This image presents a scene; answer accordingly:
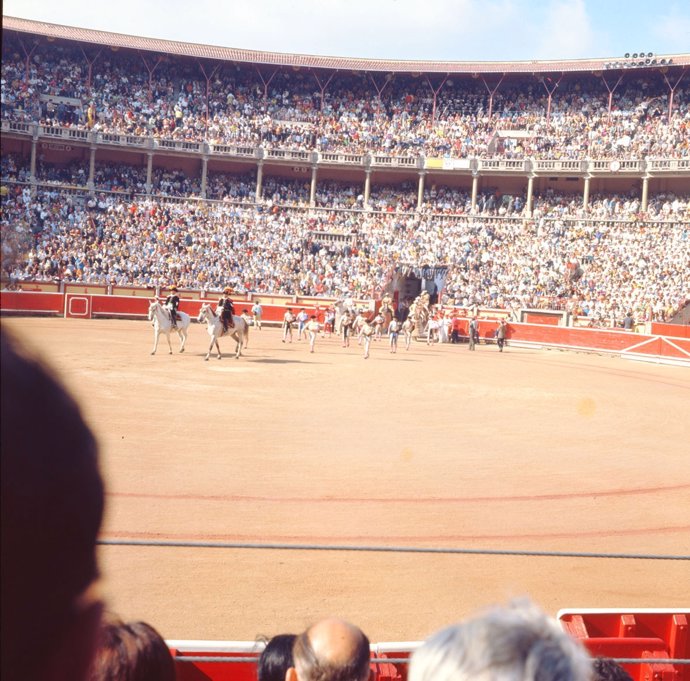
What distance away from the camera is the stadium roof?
173 ft

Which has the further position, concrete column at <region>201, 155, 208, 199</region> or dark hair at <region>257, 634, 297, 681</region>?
concrete column at <region>201, 155, 208, 199</region>

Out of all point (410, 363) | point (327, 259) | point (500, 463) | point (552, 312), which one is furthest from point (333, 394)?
point (327, 259)

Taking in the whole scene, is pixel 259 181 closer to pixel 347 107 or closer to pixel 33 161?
pixel 347 107

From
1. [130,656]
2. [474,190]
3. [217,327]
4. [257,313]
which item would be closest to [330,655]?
[130,656]

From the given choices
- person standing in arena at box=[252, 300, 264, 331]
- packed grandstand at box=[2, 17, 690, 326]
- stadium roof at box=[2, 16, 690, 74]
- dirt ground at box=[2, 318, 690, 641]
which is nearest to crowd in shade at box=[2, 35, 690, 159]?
packed grandstand at box=[2, 17, 690, 326]

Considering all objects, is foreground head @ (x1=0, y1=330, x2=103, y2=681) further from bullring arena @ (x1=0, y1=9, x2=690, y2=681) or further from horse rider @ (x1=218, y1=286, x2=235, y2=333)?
horse rider @ (x1=218, y1=286, x2=235, y2=333)

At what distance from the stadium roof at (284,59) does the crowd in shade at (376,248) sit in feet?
31.5

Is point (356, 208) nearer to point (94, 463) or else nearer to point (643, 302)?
point (643, 302)

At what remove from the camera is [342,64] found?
56.7 meters

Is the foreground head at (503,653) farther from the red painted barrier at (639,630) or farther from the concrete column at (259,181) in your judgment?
the concrete column at (259,181)

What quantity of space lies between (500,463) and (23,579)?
11.8 m

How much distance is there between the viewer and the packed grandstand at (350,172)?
44781 millimetres

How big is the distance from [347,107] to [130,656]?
58675 mm

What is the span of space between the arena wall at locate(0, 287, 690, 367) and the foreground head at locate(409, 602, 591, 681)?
3469cm
